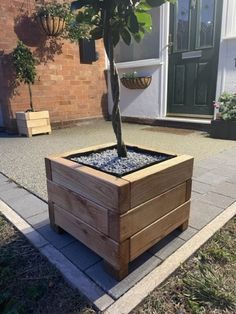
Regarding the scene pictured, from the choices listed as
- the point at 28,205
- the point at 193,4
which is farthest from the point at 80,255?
the point at 193,4

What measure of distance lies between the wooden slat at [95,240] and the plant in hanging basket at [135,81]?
4.39m

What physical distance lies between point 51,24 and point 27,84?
117 cm

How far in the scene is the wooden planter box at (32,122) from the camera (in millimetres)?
4400

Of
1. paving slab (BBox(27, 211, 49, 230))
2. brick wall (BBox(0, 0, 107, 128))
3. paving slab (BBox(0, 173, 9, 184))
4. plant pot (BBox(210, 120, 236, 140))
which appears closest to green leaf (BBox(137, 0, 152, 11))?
paving slab (BBox(27, 211, 49, 230))

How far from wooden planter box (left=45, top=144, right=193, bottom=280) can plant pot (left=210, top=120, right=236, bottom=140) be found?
2.87 meters

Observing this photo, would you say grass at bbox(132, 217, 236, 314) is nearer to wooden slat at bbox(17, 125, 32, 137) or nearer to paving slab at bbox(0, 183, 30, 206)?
paving slab at bbox(0, 183, 30, 206)

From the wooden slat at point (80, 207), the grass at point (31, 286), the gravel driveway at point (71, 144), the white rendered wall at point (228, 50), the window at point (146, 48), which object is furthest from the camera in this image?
the window at point (146, 48)

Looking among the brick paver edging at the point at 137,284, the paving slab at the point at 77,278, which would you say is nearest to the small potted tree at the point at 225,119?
the brick paver edging at the point at 137,284

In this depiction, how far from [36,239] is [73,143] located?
Result: 262 centimetres

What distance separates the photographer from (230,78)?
421 centimetres

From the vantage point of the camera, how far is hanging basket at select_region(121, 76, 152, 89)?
527 centimetres

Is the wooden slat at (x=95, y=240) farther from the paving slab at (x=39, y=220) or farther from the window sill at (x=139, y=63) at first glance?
the window sill at (x=139, y=63)

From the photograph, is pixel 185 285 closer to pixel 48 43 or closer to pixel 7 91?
pixel 7 91

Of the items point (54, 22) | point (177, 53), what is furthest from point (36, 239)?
point (177, 53)
